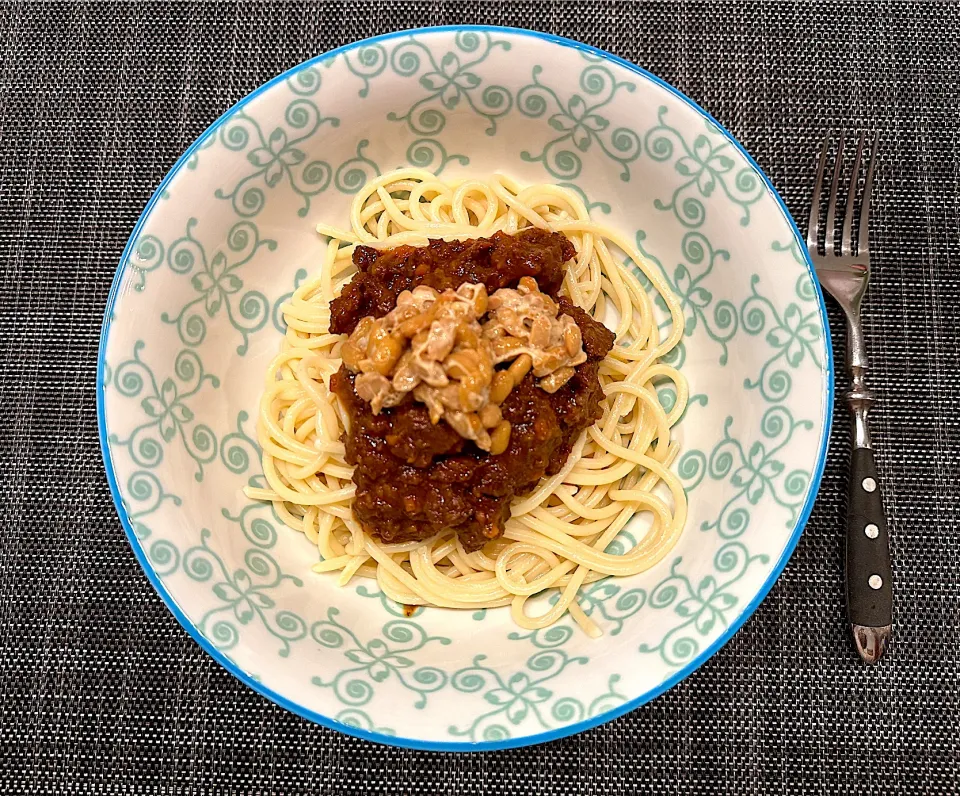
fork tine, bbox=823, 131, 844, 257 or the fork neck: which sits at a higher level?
fork tine, bbox=823, 131, 844, 257

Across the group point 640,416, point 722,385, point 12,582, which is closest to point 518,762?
point 640,416

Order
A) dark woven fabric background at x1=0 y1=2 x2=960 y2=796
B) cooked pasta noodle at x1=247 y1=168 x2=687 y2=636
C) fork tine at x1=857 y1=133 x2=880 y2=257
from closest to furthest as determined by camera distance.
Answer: cooked pasta noodle at x1=247 y1=168 x2=687 y2=636 → dark woven fabric background at x1=0 y1=2 x2=960 y2=796 → fork tine at x1=857 y1=133 x2=880 y2=257

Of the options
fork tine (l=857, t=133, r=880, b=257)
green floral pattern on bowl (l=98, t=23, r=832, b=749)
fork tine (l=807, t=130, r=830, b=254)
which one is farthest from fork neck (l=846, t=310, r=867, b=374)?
green floral pattern on bowl (l=98, t=23, r=832, b=749)

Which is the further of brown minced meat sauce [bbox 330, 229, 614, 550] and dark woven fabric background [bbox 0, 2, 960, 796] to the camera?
dark woven fabric background [bbox 0, 2, 960, 796]

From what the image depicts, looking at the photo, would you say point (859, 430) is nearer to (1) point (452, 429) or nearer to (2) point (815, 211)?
(2) point (815, 211)

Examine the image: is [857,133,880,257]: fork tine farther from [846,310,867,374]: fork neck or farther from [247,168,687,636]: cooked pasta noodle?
[247,168,687,636]: cooked pasta noodle

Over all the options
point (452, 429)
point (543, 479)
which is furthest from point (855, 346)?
point (452, 429)

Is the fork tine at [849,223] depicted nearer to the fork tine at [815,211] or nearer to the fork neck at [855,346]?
the fork tine at [815,211]
